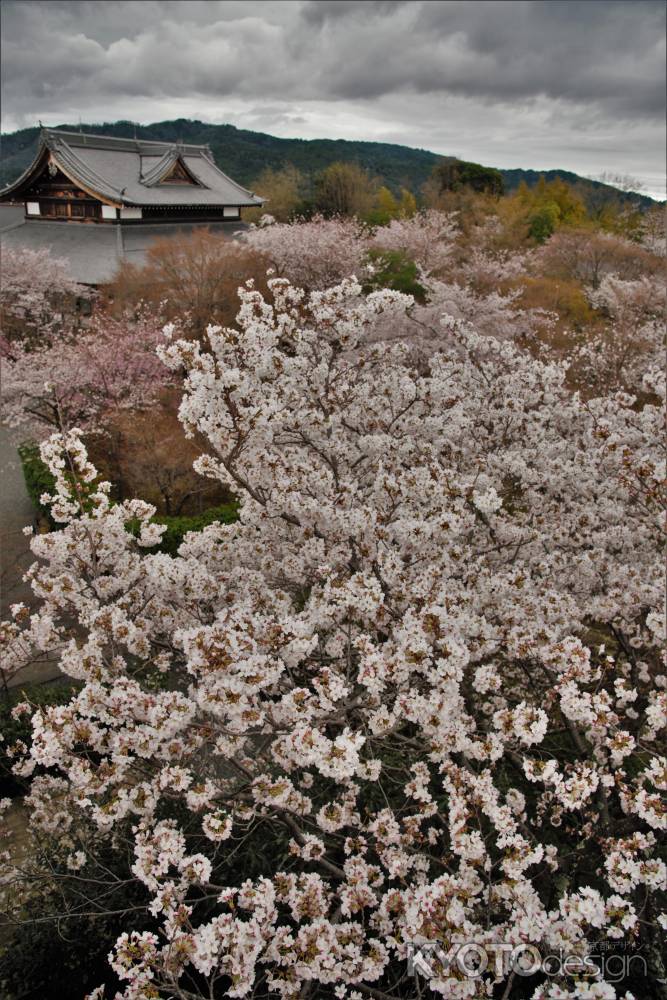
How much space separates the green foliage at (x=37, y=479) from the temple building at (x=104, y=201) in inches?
437

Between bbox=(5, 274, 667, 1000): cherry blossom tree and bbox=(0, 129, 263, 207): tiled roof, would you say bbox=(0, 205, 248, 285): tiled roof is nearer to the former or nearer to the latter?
bbox=(0, 129, 263, 207): tiled roof

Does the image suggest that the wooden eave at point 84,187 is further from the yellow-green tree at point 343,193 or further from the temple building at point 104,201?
the yellow-green tree at point 343,193

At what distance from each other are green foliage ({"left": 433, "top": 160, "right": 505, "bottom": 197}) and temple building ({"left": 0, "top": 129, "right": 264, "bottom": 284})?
949 inches

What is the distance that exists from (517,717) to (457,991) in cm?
141

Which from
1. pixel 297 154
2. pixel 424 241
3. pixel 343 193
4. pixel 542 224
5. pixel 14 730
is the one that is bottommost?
pixel 14 730

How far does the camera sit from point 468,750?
437cm

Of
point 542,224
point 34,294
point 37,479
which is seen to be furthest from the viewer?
point 542,224

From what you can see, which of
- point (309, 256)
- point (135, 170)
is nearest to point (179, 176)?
point (135, 170)

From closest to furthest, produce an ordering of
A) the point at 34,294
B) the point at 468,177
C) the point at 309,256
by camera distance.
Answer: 1. the point at 34,294
2. the point at 309,256
3. the point at 468,177

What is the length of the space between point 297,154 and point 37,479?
8498 cm

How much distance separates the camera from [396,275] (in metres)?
24.2

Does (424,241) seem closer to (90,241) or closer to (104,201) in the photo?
(104,201)

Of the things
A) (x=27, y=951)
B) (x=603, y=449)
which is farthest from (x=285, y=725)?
(x=603, y=449)

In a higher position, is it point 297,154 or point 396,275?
point 297,154
